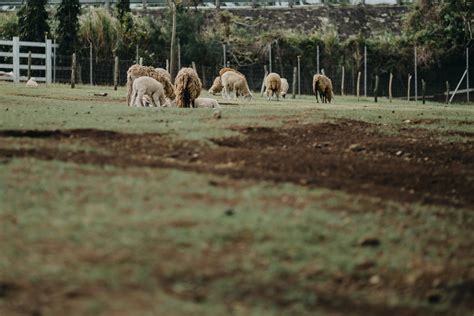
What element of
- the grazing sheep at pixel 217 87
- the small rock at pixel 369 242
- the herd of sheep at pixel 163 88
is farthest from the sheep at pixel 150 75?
the small rock at pixel 369 242

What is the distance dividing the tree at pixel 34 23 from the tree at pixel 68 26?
0.74 metres

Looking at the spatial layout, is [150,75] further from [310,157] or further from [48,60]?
[48,60]

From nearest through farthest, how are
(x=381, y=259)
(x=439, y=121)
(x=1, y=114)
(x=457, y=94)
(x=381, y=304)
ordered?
(x=381, y=304)
(x=381, y=259)
(x=1, y=114)
(x=439, y=121)
(x=457, y=94)

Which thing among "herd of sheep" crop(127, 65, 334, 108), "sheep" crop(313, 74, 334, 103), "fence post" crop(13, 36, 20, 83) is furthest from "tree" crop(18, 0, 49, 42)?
"herd of sheep" crop(127, 65, 334, 108)

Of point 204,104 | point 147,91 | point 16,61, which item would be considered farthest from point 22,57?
point 147,91

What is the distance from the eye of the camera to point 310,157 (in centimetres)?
1262

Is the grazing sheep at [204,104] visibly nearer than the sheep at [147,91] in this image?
No

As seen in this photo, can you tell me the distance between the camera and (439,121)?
19.3 m

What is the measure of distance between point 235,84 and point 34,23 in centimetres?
1360

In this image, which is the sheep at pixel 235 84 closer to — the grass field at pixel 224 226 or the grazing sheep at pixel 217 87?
the grazing sheep at pixel 217 87

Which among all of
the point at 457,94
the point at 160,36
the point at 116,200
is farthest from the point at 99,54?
the point at 116,200

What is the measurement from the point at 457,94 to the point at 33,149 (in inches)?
1421

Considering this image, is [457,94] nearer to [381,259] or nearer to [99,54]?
[99,54]

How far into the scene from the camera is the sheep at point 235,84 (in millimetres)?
30703
